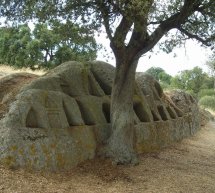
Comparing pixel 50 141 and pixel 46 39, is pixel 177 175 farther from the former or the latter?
pixel 46 39

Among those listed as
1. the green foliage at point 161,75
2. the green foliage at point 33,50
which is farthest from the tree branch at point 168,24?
the green foliage at point 161,75

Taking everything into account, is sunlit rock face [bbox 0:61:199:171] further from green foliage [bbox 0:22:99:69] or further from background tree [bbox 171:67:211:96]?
background tree [bbox 171:67:211:96]

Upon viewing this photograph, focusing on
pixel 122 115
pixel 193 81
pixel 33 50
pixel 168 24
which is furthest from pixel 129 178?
pixel 193 81

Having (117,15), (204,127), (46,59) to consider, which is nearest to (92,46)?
(117,15)

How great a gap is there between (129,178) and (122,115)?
201cm

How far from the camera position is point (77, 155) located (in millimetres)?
9312

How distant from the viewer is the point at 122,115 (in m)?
10.6

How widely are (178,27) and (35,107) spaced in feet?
14.3

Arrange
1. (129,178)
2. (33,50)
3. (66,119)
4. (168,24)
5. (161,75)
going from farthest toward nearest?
(161,75) → (33,50) → (168,24) → (66,119) → (129,178)

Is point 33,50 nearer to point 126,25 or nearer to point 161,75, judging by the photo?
point 126,25

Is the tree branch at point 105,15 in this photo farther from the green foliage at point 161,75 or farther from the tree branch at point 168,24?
the green foliage at point 161,75

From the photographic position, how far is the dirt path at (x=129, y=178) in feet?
24.4

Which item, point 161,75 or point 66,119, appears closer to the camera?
point 66,119

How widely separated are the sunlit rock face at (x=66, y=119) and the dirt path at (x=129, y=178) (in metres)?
0.33
